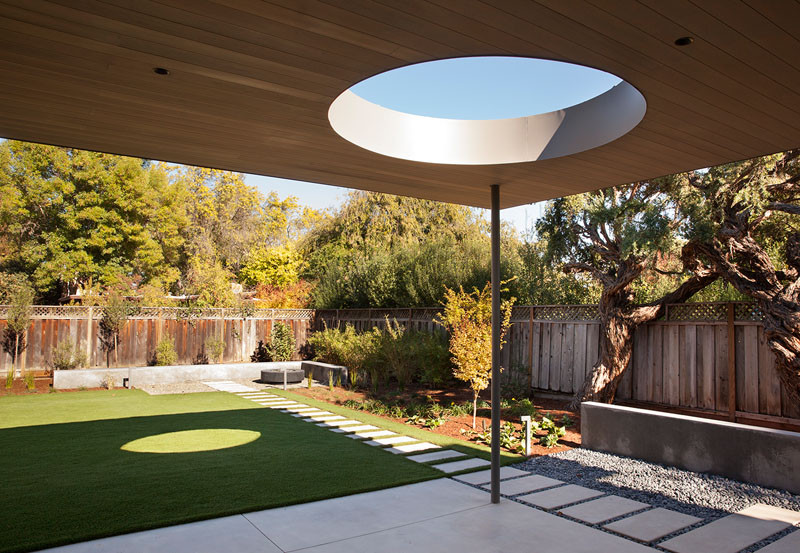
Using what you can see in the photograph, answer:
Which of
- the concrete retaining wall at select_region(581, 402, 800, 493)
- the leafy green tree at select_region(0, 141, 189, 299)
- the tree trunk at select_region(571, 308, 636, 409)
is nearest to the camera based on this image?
the concrete retaining wall at select_region(581, 402, 800, 493)

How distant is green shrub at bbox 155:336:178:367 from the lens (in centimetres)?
1232

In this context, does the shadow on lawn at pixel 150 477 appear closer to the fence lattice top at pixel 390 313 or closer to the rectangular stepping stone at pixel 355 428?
the rectangular stepping stone at pixel 355 428

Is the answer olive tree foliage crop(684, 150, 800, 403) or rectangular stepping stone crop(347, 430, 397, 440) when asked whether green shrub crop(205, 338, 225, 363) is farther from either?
olive tree foliage crop(684, 150, 800, 403)

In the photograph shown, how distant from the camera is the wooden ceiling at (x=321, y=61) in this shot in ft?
6.30

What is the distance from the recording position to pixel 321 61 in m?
2.31

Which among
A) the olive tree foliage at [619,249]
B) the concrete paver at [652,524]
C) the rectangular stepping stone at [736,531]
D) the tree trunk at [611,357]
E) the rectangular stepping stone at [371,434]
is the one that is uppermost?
the olive tree foliage at [619,249]

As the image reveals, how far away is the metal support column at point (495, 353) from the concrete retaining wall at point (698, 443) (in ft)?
6.87

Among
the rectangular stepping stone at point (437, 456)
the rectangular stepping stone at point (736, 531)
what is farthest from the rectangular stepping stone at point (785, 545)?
the rectangular stepping stone at point (437, 456)

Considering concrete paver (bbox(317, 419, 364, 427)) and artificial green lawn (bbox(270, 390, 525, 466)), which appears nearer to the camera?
artificial green lawn (bbox(270, 390, 525, 466))

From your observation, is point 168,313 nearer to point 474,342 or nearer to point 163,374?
point 163,374

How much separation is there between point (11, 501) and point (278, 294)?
636 inches

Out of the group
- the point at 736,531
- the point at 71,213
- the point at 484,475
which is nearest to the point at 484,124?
the point at 484,475

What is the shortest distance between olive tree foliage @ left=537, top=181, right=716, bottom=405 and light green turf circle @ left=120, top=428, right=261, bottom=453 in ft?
15.7

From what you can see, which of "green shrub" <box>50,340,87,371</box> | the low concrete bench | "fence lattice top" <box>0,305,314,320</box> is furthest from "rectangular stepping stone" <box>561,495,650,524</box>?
"fence lattice top" <box>0,305,314,320</box>
